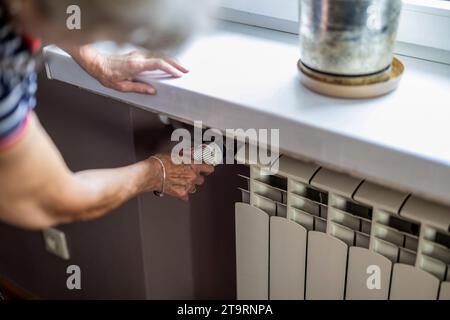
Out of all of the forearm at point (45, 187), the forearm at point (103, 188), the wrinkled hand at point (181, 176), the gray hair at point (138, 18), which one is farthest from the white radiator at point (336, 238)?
the gray hair at point (138, 18)

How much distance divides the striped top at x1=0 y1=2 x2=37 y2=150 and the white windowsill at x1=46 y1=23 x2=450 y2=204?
223 mm

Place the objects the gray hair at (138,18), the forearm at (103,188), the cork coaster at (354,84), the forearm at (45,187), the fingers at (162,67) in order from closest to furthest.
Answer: the gray hair at (138,18)
the forearm at (45,187)
the forearm at (103,188)
the cork coaster at (354,84)
the fingers at (162,67)

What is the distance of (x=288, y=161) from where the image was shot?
3.62 ft

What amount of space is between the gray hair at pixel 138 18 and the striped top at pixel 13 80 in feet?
0.22

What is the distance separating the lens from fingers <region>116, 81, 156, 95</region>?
1.06 meters

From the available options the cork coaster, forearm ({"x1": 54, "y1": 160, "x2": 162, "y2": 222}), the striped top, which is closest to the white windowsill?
the cork coaster

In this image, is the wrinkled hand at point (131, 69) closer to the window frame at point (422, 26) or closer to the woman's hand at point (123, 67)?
the woman's hand at point (123, 67)

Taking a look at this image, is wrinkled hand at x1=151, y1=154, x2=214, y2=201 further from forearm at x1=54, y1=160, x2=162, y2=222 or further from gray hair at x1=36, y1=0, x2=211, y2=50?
gray hair at x1=36, y1=0, x2=211, y2=50

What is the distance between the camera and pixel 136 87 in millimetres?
1066

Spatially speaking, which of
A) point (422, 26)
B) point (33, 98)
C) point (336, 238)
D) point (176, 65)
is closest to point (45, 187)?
point (33, 98)

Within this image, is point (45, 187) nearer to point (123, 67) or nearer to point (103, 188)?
point (103, 188)

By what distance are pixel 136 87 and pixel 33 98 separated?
0.97 ft

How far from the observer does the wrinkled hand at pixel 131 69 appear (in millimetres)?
1062
